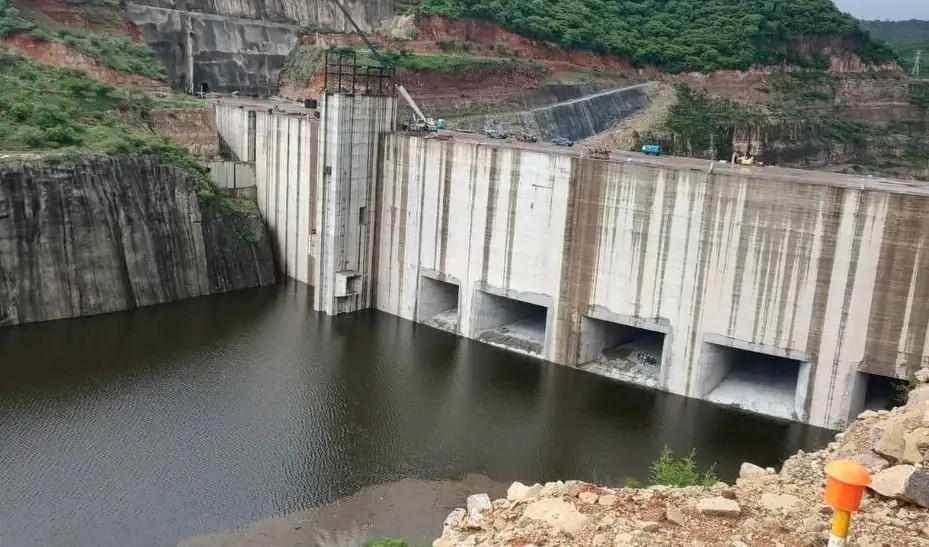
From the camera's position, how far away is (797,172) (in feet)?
99.1

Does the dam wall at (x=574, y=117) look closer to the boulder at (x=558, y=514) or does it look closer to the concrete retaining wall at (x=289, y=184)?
the concrete retaining wall at (x=289, y=184)

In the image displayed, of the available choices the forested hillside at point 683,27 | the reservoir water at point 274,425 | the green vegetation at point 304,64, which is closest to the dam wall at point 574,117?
the forested hillside at point 683,27

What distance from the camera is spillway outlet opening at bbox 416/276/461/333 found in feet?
118

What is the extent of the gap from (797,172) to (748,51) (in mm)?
52939

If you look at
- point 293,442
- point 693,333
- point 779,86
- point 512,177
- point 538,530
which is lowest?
point 293,442

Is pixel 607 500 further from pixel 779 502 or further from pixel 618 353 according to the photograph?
pixel 618 353

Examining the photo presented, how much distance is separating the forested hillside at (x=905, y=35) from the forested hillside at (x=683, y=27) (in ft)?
153

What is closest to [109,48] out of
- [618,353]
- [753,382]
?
[618,353]

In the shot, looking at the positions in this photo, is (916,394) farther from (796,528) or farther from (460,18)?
(460,18)

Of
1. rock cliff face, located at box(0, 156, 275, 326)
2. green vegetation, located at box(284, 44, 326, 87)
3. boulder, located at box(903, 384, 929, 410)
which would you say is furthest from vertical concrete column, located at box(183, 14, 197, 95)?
boulder, located at box(903, 384, 929, 410)

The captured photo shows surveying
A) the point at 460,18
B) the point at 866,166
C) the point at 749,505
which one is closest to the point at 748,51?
the point at 866,166

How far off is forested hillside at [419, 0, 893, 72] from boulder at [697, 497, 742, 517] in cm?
6144

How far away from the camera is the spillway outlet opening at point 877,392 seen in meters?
26.1

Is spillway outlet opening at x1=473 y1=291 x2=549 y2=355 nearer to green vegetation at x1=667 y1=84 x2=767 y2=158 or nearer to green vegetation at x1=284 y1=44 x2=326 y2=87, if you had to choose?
green vegetation at x1=284 y1=44 x2=326 y2=87
